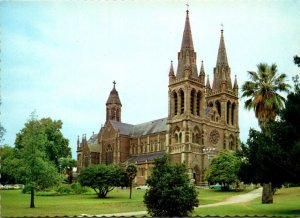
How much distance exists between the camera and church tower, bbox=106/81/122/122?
123m

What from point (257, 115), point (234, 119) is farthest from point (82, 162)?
point (257, 115)

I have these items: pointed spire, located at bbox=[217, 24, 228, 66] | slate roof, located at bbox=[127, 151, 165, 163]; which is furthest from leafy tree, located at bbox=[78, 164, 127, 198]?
pointed spire, located at bbox=[217, 24, 228, 66]

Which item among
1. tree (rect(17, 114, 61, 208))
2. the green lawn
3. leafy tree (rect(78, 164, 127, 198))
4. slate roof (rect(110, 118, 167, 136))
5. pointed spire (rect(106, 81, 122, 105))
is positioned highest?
pointed spire (rect(106, 81, 122, 105))

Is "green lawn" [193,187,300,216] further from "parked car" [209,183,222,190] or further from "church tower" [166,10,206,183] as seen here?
"church tower" [166,10,206,183]

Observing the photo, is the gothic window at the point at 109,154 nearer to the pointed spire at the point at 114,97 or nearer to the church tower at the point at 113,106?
the church tower at the point at 113,106

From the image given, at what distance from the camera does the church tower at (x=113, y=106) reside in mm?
122619

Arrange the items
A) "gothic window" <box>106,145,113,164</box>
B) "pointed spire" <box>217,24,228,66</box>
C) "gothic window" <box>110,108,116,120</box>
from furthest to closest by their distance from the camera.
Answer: "gothic window" <box>110,108,116,120</box> < "gothic window" <box>106,145,113,164</box> < "pointed spire" <box>217,24,228,66</box>

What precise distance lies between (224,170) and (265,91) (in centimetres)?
3395

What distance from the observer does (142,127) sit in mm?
110250

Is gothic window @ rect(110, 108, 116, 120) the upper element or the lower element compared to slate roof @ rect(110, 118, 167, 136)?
upper

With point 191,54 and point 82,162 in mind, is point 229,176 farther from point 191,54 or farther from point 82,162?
point 82,162

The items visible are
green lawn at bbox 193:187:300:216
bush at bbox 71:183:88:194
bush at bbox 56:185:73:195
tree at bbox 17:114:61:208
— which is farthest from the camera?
bush at bbox 71:183:88:194

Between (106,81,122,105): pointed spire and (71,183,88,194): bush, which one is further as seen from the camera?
(106,81,122,105): pointed spire

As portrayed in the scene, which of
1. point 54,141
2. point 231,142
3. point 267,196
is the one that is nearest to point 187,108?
point 231,142
